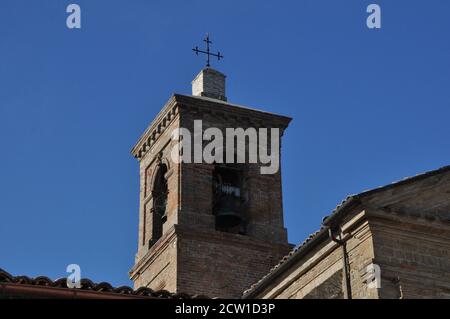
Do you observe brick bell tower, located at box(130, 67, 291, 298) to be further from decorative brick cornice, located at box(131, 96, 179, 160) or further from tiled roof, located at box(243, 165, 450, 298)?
tiled roof, located at box(243, 165, 450, 298)

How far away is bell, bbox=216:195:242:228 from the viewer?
2130 centimetres

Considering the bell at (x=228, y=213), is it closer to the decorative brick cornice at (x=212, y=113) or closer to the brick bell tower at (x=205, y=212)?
the brick bell tower at (x=205, y=212)

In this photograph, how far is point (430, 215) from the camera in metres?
14.4

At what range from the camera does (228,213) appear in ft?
69.7

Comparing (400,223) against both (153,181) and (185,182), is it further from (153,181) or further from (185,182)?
(153,181)

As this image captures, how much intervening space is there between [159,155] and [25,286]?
9918 mm

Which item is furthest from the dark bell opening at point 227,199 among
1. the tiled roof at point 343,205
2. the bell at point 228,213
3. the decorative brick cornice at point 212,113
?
the tiled roof at point 343,205

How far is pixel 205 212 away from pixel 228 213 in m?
0.55

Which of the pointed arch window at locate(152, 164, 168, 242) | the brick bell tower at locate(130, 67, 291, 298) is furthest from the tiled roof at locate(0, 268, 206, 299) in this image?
the pointed arch window at locate(152, 164, 168, 242)

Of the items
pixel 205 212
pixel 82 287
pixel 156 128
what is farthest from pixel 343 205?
pixel 156 128

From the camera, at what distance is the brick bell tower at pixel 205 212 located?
2042 centimetres
